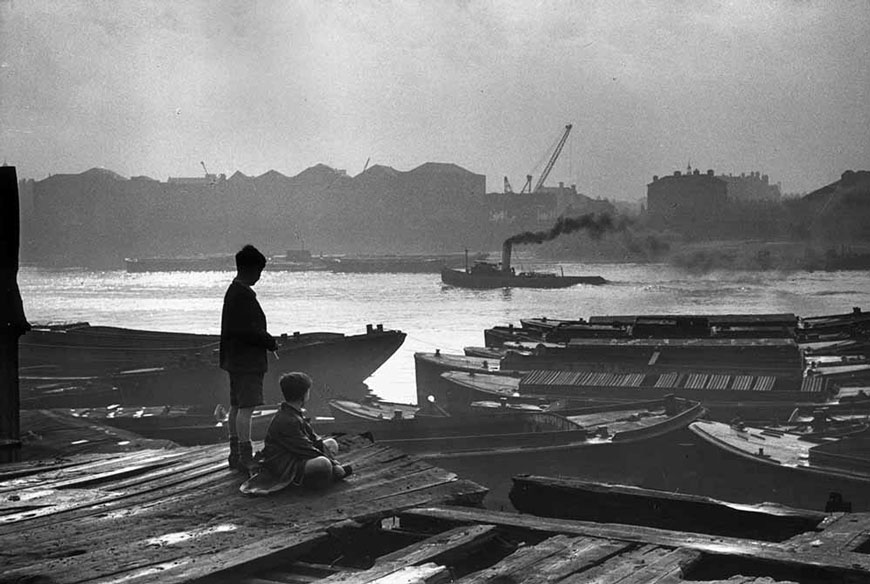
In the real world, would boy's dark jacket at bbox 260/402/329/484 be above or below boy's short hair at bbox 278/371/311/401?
below

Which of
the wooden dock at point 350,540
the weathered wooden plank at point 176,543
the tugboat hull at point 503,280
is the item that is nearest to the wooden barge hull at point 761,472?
the wooden dock at point 350,540

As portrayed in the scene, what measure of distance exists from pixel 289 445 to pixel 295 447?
0.05 meters

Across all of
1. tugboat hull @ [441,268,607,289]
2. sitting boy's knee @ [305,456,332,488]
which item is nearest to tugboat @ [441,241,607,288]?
tugboat hull @ [441,268,607,289]

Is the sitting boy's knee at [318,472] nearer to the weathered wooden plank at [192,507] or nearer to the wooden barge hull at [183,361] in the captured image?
the weathered wooden plank at [192,507]

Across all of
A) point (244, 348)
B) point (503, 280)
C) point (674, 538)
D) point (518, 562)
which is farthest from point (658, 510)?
→ point (503, 280)

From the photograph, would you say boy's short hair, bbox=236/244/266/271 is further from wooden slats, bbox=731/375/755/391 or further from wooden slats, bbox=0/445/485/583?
wooden slats, bbox=731/375/755/391

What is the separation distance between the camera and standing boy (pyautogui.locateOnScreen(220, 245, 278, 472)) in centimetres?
851

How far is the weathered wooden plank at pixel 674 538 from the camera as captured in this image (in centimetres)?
620

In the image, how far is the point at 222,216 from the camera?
609 ft

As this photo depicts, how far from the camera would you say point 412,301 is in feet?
286

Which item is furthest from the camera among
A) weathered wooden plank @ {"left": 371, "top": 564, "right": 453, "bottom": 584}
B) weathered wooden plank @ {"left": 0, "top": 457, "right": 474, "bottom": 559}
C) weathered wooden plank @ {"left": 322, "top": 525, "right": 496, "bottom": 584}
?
weathered wooden plank @ {"left": 0, "top": 457, "right": 474, "bottom": 559}

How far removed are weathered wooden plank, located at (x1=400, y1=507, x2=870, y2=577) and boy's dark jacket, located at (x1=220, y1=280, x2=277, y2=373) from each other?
2062 millimetres

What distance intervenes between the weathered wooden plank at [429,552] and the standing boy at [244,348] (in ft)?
7.85

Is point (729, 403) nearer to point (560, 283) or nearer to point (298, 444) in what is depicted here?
point (298, 444)
